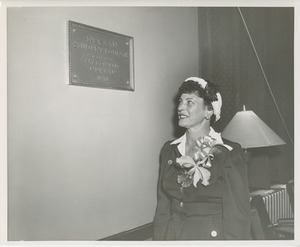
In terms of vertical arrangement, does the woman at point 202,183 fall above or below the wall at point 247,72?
below

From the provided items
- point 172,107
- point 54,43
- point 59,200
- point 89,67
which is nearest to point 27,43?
point 54,43

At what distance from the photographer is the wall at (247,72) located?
63.6 inches

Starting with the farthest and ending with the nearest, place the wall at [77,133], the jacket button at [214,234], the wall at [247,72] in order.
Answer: the wall at [247,72] → the jacket button at [214,234] → the wall at [77,133]

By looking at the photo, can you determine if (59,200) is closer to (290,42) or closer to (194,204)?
(194,204)

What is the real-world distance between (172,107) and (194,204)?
0.44 m

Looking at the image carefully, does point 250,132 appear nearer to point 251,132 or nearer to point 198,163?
point 251,132

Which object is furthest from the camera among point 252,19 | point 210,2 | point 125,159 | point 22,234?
point 252,19

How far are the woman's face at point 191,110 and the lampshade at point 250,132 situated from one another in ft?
0.86

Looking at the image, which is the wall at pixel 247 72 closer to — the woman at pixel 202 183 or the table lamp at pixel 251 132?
the table lamp at pixel 251 132

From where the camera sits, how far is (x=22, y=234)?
126 centimetres

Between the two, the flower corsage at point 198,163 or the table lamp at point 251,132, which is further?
the table lamp at point 251,132

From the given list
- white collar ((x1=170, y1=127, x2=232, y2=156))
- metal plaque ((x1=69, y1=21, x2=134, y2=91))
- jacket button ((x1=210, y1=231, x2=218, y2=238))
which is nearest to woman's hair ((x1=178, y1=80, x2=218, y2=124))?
white collar ((x1=170, y1=127, x2=232, y2=156))

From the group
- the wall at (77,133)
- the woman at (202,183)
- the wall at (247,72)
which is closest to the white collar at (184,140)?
the woman at (202,183)

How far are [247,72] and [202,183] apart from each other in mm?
608
